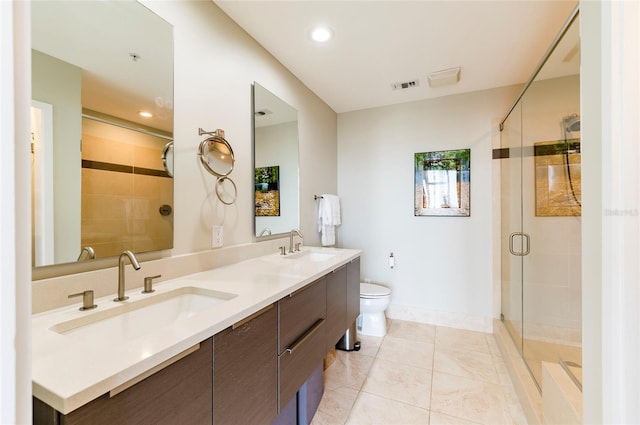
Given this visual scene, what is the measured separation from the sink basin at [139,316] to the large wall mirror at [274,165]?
76 cm

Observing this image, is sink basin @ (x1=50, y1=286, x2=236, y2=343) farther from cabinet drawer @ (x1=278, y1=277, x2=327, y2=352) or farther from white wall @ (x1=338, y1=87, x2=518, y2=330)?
white wall @ (x1=338, y1=87, x2=518, y2=330)

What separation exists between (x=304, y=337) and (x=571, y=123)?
1.94 m

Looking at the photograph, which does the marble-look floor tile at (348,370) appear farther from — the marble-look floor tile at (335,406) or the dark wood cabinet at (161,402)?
the dark wood cabinet at (161,402)

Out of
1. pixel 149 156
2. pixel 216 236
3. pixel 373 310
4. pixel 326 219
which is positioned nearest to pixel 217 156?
pixel 149 156

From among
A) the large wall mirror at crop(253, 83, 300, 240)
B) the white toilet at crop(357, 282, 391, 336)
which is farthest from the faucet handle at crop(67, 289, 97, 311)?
the white toilet at crop(357, 282, 391, 336)

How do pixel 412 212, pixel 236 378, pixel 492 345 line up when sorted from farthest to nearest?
1. pixel 412 212
2. pixel 492 345
3. pixel 236 378

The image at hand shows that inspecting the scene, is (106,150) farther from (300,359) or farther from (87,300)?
(300,359)

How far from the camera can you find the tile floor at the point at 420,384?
1.58 metres

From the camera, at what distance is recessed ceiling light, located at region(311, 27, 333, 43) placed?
1803 mm

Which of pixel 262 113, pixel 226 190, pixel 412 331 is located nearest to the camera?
pixel 226 190

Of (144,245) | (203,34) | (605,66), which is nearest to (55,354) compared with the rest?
(144,245)

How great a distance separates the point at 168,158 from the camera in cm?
131

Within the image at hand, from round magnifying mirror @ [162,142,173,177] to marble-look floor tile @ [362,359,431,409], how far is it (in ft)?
5.84

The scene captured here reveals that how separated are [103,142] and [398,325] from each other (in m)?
2.78
